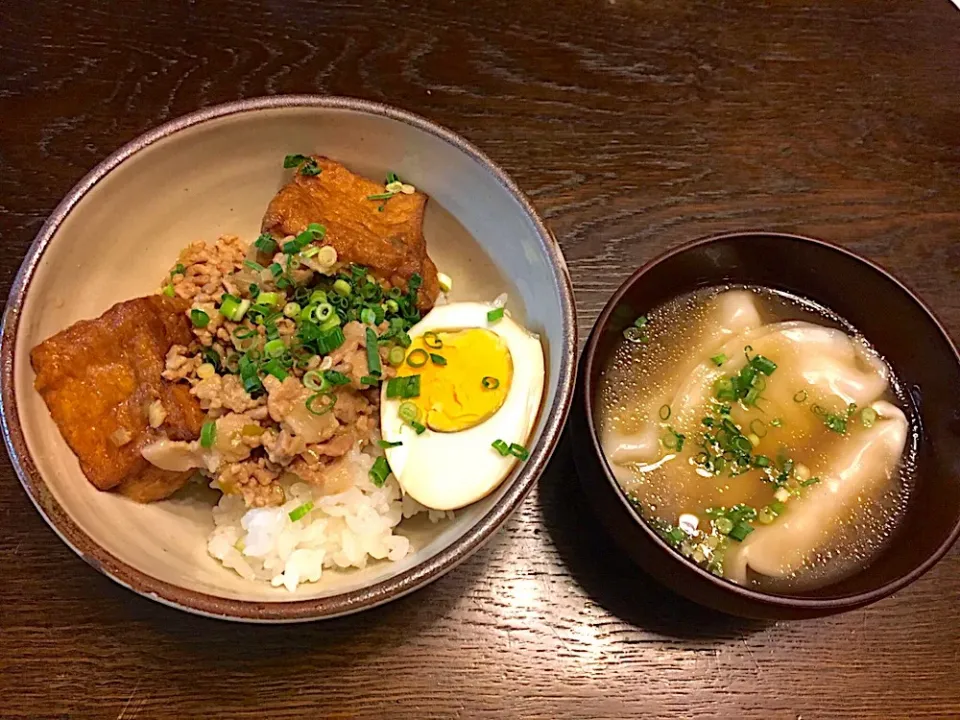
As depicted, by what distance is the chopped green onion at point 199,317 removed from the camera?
5.50ft

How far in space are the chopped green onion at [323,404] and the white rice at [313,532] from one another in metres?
0.13

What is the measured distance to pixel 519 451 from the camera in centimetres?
150

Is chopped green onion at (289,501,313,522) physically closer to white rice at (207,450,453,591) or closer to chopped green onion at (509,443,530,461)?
white rice at (207,450,453,591)

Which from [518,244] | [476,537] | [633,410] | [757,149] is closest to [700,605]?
[633,410]

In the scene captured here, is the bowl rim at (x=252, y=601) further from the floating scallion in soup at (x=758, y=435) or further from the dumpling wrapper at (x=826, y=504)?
the dumpling wrapper at (x=826, y=504)

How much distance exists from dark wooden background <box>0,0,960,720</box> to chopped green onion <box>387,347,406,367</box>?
42cm

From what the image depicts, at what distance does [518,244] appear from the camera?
1692mm

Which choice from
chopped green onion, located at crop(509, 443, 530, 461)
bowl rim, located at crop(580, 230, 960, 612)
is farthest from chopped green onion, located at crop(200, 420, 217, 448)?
bowl rim, located at crop(580, 230, 960, 612)

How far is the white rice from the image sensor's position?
1.58m

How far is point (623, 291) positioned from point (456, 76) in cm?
92

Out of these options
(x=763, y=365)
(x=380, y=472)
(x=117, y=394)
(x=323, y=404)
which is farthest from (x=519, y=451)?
(x=117, y=394)

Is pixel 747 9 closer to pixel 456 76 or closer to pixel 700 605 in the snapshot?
pixel 456 76

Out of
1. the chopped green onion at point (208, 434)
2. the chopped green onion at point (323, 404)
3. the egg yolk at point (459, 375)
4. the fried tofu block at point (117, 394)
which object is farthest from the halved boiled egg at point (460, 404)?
the fried tofu block at point (117, 394)

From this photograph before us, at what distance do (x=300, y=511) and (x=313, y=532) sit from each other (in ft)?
0.17
